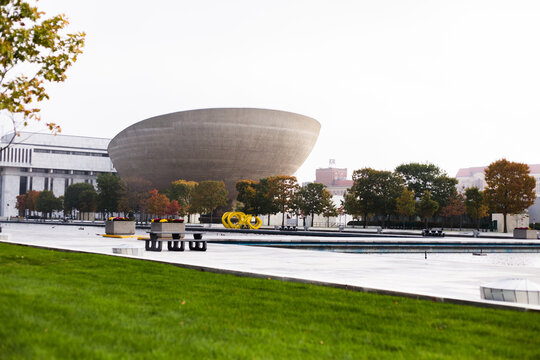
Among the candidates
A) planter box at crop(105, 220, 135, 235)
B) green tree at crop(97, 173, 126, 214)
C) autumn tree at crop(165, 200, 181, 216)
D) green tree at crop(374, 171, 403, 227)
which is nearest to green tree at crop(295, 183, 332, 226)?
green tree at crop(374, 171, 403, 227)

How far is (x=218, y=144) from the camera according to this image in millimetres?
114625

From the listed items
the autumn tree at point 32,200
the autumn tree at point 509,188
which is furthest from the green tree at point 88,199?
the autumn tree at point 509,188

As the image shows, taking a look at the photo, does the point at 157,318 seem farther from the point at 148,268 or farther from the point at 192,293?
the point at 148,268

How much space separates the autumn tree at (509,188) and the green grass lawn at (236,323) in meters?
58.6

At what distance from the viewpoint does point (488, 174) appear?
6300 cm

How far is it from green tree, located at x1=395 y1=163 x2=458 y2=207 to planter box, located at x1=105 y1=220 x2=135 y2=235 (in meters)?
59.0

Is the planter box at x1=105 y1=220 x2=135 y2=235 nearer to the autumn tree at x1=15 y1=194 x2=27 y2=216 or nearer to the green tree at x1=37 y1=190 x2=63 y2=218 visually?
the green tree at x1=37 y1=190 x2=63 y2=218

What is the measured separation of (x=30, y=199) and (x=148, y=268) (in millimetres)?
130489

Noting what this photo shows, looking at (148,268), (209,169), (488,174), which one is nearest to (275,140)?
(209,169)

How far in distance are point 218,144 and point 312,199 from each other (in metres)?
39.7

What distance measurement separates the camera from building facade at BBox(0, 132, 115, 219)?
471ft

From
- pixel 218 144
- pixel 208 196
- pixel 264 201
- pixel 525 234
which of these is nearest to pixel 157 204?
pixel 208 196

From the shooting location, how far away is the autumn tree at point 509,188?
6094cm

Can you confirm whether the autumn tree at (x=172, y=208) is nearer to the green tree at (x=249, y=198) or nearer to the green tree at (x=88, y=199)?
the green tree at (x=249, y=198)
